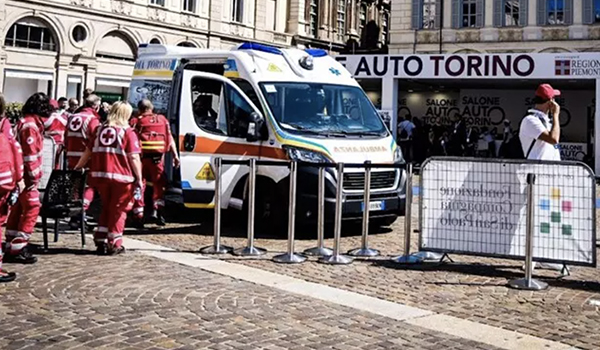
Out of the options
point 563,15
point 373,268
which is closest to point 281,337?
point 373,268

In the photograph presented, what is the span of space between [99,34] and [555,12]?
89.7 feet

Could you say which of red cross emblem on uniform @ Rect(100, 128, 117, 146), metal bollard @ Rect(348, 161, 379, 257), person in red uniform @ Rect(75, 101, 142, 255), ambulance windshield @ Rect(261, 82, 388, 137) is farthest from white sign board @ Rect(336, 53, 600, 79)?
red cross emblem on uniform @ Rect(100, 128, 117, 146)

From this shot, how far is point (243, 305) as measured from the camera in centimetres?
644

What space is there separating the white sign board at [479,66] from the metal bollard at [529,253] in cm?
1762

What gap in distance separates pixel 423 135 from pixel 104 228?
21.9m

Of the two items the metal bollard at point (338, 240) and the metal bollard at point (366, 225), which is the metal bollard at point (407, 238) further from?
the metal bollard at point (338, 240)

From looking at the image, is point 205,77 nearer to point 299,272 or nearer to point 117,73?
point 299,272

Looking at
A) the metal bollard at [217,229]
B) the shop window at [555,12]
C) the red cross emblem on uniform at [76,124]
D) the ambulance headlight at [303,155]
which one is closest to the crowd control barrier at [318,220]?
the metal bollard at [217,229]

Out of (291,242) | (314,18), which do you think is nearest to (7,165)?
(291,242)

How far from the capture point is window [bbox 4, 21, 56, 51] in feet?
134

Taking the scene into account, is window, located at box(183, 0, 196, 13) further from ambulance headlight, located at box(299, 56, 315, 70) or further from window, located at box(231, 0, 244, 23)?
ambulance headlight, located at box(299, 56, 315, 70)

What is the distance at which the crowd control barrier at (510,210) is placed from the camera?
7699 millimetres

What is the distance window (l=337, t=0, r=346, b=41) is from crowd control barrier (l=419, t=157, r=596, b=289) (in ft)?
203

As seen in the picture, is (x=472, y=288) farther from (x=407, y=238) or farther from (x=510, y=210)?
(x=407, y=238)
